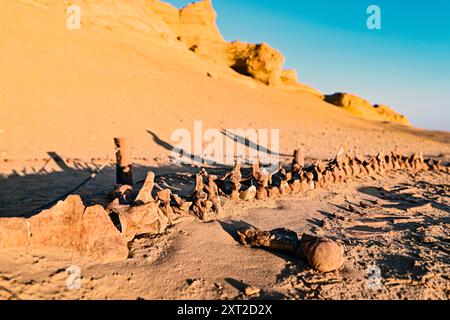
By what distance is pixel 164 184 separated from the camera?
659cm

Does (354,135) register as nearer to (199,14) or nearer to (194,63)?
(194,63)

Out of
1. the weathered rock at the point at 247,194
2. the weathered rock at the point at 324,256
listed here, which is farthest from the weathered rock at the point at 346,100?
the weathered rock at the point at 324,256

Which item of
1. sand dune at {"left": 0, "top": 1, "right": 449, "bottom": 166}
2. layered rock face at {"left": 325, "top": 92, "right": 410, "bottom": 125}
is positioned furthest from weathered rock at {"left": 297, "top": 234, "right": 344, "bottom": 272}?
layered rock face at {"left": 325, "top": 92, "right": 410, "bottom": 125}

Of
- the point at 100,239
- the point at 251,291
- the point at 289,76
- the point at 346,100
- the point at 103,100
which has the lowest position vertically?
the point at 251,291

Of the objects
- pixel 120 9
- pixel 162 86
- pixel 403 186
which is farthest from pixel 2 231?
pixel 120 9

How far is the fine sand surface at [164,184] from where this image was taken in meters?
2.96

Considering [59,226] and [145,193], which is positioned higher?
[145,193]

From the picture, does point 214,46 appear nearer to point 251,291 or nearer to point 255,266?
point 255,266

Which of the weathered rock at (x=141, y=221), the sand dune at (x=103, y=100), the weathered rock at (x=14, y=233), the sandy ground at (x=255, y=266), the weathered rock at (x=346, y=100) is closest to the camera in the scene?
the sandy ground at (x=255, y=266)

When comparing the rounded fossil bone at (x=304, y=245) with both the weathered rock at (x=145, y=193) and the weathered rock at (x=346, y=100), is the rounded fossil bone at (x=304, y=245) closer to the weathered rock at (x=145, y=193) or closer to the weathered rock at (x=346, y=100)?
the weathered rock at (x=145, y=193)

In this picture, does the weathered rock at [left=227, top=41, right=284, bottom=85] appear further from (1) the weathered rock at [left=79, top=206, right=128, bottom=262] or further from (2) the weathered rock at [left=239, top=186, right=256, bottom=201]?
(1) the weathered rock at [left=79, top=206, right=128, bottom=262]

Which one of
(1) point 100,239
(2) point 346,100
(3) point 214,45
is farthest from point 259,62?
(1) point 100,239

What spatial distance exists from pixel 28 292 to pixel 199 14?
41.9 m
